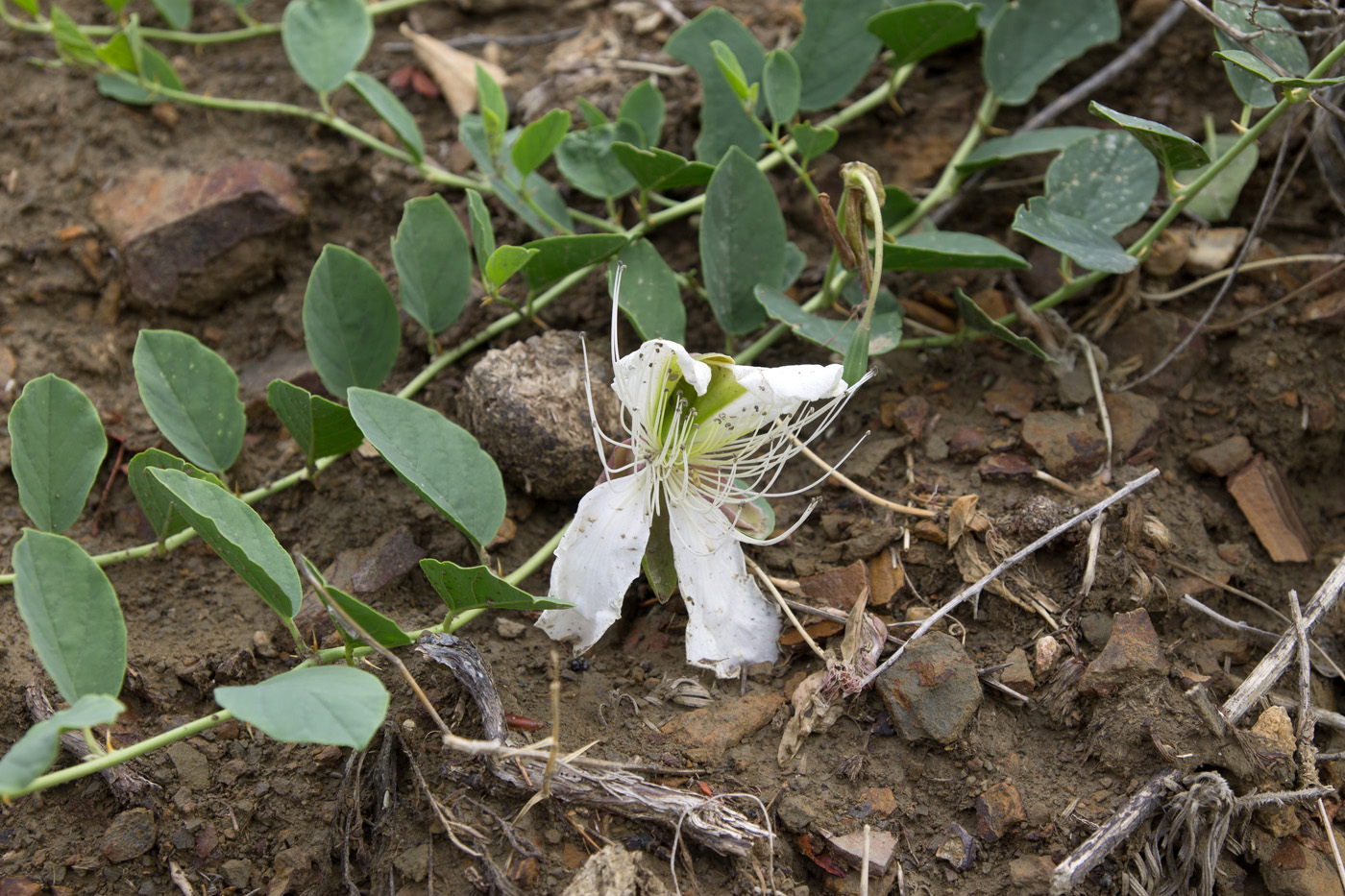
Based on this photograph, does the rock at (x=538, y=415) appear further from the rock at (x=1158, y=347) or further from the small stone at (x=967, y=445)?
the rock at (x=1158, y=347)

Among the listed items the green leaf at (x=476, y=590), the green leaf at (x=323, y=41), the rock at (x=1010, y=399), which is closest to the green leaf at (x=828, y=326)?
the rock at (x=1010, y=399)

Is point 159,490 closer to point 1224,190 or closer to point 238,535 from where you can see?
point 238,535

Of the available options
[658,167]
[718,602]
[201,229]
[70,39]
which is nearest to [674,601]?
[718,602]

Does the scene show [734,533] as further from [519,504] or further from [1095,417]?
[1095,417]

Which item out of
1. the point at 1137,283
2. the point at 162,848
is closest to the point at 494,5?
the point at 1137,283

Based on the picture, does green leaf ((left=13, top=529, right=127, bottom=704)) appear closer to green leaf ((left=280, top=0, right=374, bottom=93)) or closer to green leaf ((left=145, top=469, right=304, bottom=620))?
green leaf ((left=145, top=469, right=304, bottom=620))

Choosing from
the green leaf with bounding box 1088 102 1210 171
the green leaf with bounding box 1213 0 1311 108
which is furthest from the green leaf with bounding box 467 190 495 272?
the green leaf with bounding box 1213 0 1311 108
